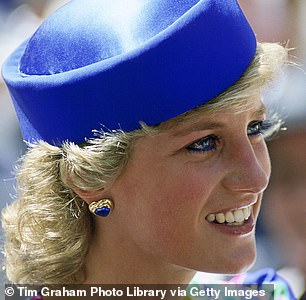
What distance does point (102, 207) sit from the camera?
1.57 m

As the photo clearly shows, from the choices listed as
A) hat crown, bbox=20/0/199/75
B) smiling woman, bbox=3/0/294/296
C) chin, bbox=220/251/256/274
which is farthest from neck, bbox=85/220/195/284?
hat crown, bbox=20/0/199/75

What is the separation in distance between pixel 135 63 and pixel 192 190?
27 cm

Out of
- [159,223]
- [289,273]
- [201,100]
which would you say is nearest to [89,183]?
[159,223]

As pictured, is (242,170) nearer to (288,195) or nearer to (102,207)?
(102,207)

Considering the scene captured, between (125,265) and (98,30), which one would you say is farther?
(125,265)

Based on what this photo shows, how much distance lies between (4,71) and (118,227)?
16.7 inches

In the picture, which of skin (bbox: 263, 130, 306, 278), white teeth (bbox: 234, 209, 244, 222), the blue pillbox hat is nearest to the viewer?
the blue pillbox hat

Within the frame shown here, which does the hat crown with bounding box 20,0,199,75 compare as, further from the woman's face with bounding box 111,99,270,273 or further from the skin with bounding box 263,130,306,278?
the skin with bounding box 263,130,306,278

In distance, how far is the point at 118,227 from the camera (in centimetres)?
159

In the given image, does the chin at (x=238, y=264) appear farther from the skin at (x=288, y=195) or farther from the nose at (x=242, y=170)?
the skin at (x=288, y=195)

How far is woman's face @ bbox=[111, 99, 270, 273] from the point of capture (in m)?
1.49

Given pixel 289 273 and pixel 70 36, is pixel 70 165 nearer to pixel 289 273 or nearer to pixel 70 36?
pixel 70 36

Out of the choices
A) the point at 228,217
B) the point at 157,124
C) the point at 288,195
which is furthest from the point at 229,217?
the point at 288,195

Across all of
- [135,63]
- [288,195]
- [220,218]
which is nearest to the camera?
[135,63]
